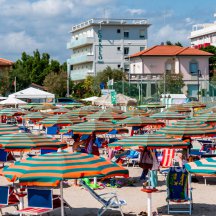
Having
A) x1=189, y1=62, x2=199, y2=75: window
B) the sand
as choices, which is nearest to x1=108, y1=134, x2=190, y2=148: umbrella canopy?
the sand

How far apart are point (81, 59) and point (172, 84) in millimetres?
26685

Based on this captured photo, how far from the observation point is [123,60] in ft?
297

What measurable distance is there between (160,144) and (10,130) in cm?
554

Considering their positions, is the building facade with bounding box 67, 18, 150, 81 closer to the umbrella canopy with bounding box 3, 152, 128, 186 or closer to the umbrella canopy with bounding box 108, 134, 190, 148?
the umbrella canopy with bounding box 108, 134, 190, 148

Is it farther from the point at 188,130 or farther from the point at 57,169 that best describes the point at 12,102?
the point at 57,169

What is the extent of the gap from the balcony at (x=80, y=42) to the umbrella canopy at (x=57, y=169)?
80677 mm

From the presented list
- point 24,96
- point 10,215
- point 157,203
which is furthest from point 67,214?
point 24,96

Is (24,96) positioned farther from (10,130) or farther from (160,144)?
(160,144)

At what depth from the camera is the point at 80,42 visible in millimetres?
93750

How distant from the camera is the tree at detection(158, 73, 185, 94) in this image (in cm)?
6724

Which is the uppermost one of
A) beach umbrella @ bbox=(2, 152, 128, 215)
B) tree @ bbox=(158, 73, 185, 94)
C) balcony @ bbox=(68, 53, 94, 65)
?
balcony @ bbox=(68, 53, 94, 65)

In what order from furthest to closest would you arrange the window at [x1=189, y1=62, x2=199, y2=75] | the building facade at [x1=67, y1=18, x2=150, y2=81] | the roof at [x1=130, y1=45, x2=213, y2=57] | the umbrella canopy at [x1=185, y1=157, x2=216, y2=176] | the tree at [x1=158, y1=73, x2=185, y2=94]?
the building facade at [x1=67, y1=18, x2=150, y2=81], the window at [x1=189, y1=62, x2=199, y2=75], the roof at [x1=130, y1=45, x2=213, y2=57], the tree at [x1=158, y1=73, x2=185, y2=94], the umbrella canopy at [x1=185, y1=157, x2=216, y2=176]

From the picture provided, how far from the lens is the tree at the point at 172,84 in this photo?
6724cm

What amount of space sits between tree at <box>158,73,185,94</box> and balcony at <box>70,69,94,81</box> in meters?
21.7
